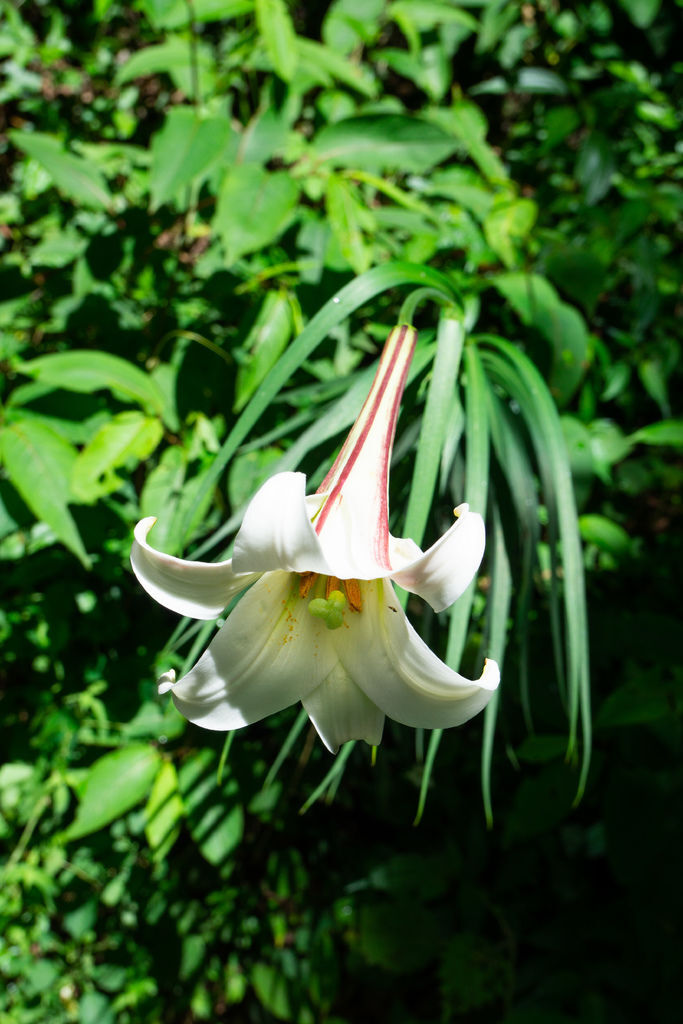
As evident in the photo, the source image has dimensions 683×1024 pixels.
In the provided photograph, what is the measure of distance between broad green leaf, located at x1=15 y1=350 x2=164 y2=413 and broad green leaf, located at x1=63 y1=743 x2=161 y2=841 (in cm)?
67

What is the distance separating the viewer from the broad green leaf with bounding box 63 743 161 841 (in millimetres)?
1271

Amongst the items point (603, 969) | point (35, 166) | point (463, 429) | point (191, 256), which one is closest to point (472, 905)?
point (603, 969)

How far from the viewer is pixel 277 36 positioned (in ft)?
3.63

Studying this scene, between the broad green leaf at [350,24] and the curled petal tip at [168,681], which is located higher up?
the broad green leaf at [350,24]

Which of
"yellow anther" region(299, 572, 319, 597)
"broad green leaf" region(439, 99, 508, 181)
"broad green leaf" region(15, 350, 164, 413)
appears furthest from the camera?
"broad green leaf" region(439, 99, 508, 181)

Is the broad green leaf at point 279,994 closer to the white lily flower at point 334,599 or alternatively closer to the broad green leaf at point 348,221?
the white lily flower at point 334,599

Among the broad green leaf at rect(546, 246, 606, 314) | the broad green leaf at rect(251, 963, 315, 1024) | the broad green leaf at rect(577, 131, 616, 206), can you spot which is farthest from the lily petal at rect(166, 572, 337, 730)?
the broad green leaf at rect(251, 963, 315, 1024)

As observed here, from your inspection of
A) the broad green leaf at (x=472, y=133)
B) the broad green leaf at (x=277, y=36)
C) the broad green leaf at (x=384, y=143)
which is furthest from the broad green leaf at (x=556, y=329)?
the broad green leaf at (x=277, y=36)

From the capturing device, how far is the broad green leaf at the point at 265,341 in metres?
1.06

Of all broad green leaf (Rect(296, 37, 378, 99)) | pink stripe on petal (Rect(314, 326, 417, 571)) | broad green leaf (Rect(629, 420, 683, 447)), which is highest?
broad green leaf (Rect(296, 37, 378, 99))

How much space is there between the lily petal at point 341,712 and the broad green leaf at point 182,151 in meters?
0.77

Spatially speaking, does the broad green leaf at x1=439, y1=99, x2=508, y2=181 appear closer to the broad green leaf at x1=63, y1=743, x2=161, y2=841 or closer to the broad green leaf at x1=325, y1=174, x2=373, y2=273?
the broad green leaf at x1=325, y1=174, x2=373, y2=273

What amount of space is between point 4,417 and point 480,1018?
5.79ft

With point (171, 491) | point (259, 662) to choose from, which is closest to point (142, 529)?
point (259, 662)
